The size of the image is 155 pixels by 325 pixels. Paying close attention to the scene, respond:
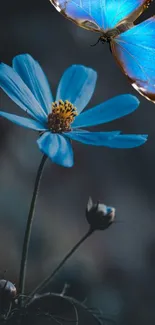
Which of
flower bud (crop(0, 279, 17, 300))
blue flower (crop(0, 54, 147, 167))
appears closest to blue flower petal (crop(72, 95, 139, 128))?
blue flower (crop(0, 54, 147, 167))

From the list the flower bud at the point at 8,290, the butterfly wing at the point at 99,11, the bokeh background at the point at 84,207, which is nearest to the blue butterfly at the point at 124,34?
the butterfly wing at the point at 99,11

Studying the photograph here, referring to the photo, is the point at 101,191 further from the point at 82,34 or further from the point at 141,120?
the point at 82,34

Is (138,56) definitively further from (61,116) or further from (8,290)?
(8,290)

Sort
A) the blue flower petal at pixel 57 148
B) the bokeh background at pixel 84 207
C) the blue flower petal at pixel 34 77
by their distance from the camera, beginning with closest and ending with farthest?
the blue flower petal at pixel 57 148 < the blue flower petal at pixel 34 77 < the bokeh background at pixel 84 207

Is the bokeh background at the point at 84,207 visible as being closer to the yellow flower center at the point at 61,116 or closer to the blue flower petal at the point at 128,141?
the yellow flower center at the point at 61,116

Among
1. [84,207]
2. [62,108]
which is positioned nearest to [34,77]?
[62,108]

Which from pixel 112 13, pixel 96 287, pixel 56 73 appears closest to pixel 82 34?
pixel 56 73
